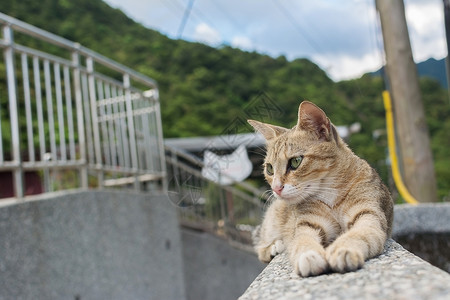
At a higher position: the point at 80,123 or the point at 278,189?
the point at 80,123

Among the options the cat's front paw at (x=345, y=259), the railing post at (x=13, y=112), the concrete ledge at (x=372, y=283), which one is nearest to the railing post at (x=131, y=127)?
the railing post at (x=13, y=112)

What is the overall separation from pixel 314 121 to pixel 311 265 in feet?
2.02

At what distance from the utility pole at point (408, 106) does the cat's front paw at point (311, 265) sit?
3621 mm

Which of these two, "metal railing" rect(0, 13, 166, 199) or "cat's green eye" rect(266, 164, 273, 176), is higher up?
"metal railing" rect(0, 13, 166, 199)

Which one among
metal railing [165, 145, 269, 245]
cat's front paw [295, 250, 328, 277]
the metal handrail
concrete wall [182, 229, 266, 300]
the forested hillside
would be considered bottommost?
concrete wall [182, 229, 266, 300]

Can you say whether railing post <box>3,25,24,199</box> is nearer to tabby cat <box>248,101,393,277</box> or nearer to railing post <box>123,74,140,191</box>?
railing post <box>123,74,140,191</box>

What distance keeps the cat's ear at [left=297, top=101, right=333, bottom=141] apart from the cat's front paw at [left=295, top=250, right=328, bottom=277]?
1.84 feet

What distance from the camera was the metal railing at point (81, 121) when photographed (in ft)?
13.4

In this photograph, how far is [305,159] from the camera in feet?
6.22

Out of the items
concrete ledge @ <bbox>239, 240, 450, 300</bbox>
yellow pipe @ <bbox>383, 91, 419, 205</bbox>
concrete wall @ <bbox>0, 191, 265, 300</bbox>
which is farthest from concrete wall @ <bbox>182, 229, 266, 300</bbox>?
concrete ledge @ <bbox>239, 240, 450, 300</bbox>

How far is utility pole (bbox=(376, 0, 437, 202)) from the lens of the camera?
4.74 meters

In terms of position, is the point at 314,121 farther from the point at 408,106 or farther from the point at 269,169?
the point at 408,106

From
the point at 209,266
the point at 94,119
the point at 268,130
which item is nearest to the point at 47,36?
the point at 94,119

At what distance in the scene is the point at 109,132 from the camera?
6.08 m
